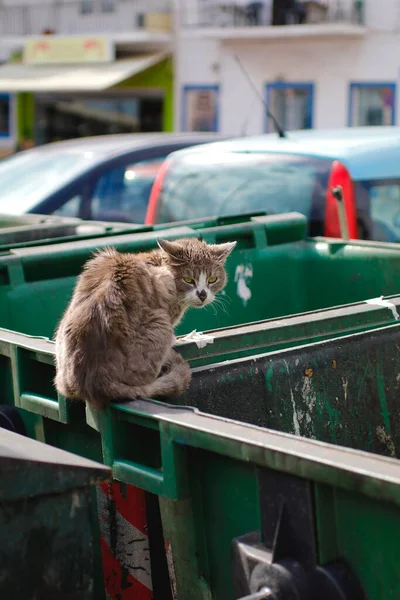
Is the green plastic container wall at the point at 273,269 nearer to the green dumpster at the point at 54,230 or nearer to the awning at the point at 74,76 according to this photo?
the green dumpster at the point at 54,230

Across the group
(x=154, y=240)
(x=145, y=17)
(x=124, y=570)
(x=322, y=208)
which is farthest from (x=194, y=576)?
(x=145, y=17)

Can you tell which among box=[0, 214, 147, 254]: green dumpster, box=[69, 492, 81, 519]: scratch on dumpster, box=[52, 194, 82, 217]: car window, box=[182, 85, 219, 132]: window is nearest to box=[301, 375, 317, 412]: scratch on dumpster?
box=[69, 492, 81, 519]: scratch on dumpster

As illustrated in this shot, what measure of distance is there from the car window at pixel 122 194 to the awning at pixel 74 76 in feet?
55.5

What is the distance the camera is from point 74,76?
2717cm

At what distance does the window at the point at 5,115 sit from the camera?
100ft

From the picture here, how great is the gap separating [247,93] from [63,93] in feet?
19.3

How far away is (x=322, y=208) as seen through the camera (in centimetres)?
628

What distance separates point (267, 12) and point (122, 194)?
62.5 feet

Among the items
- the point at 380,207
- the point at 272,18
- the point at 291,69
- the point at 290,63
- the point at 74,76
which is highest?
the point at 272,18

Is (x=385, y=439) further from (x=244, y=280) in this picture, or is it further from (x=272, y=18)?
(x=272, y=18)

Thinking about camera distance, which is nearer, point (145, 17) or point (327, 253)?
point (327, 253)

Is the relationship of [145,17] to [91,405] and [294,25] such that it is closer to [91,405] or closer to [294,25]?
[294,25]

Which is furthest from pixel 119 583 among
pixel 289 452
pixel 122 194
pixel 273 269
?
pixel 122 194

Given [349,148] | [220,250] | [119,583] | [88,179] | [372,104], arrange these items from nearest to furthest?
[119,583], [220,250], [349,148], [88,179], [372,104]
